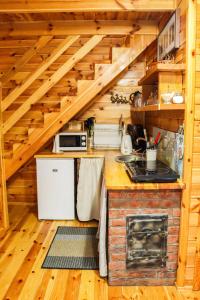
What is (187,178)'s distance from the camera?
2031 mm

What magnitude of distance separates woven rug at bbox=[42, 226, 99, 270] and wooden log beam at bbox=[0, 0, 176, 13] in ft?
7.74

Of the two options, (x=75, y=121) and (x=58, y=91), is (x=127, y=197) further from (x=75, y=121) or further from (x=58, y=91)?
(x=58, y=91)

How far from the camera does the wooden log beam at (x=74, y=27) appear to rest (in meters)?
3.29

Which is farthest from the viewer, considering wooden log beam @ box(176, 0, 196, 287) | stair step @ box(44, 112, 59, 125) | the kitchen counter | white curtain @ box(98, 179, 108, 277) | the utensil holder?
stair step @ box(44, 112, 59, 125)

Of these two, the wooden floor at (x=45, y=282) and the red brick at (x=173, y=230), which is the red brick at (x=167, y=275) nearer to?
the wooden floor at (x=45, y=282)

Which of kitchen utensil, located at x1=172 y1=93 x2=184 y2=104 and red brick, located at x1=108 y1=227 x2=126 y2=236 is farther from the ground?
kitchen utensil, located at x1=172 y1=93 x2=184 y2=104

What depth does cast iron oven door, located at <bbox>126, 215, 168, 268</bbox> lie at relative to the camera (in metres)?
2.12

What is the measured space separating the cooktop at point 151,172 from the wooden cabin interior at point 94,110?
58mm

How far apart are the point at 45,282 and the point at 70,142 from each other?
1.70 metres

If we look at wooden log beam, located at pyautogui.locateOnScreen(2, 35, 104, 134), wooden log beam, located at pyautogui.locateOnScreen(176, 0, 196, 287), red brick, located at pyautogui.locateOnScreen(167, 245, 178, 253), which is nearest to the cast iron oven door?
red brick, located at pyautogui.locateOnScreen(167, 245, 178, 253)

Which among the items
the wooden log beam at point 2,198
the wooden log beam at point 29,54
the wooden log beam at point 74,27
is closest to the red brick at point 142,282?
the wooden log beam at point 2,198

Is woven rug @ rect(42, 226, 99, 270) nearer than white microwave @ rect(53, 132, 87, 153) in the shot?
Yes

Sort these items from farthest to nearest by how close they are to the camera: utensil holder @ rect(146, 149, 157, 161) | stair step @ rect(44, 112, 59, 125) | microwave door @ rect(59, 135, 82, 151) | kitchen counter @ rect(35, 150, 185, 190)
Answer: microwave door @ rect(59, 135, 82, 151) < stair step @ rect(44, 112, 59, 125) < utensil holder @ rect(146, 149, 157, 161) < kitchen counter @ rect(35, 150, 185, 190)

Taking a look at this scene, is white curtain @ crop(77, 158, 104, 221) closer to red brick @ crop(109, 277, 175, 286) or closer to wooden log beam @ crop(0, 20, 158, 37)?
red brick @ crop(109, 277, 175, 286)
